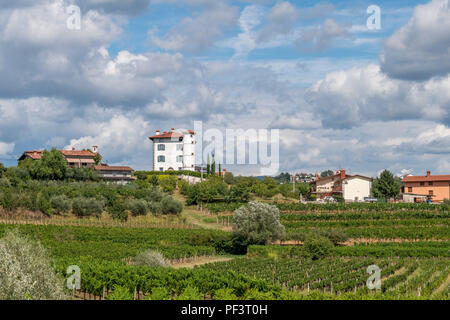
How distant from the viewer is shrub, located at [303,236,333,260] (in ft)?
145

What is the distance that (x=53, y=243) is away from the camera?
45156 mm

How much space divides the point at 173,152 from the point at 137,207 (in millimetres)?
36777

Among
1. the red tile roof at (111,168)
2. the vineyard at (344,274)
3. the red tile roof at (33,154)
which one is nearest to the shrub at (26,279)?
the vineyard at (344,274)

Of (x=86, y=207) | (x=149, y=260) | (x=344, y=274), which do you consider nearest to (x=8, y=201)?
(x=86, y=207)

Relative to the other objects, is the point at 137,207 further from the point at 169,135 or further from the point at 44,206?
the point at 169,135

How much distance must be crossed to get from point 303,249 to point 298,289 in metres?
14.7

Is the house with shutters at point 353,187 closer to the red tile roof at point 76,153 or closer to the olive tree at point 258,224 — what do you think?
the olive tree at point 258,224

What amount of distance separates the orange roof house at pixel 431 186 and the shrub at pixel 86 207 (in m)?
61.2

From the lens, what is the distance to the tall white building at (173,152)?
336ft

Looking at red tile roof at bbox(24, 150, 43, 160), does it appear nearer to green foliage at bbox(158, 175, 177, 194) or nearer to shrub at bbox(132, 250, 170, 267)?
green foliage at bbox(158, 175, 177, 194)

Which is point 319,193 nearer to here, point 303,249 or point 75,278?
point 303,249

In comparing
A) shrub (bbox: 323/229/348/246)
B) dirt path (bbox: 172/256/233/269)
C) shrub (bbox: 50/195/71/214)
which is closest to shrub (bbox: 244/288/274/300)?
dirt path (bbox: 172/256/233/269)

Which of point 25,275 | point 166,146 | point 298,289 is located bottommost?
point 298,289
